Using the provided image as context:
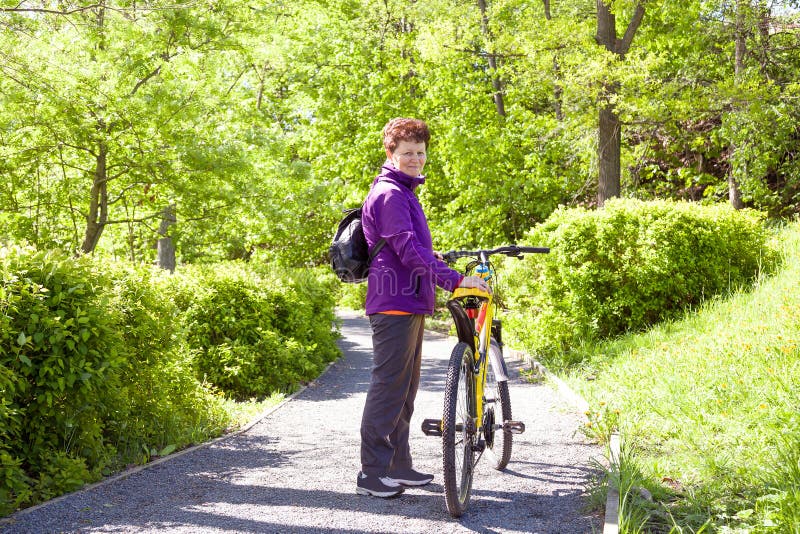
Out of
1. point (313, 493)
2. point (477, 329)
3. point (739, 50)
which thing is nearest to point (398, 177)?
point (477, 329)

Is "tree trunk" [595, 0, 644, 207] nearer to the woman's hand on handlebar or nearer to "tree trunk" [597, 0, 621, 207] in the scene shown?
"tree trunk" [597, 0, 621, 207]

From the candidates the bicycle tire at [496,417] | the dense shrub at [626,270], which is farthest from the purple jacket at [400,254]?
the dense shrub at [626,270]

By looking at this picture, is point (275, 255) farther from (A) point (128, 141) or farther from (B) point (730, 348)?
(B) point (730, 348)

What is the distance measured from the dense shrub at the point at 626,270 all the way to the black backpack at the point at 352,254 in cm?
580

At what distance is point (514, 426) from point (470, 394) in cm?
46

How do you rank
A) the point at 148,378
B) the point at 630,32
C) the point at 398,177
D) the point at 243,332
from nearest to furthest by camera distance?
the point at 398,177 < the point at 148,378 < the point at 243,332 < the point at 630,32

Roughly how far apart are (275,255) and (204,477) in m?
15.9

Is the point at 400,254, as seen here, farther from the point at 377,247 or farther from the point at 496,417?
the point at 496,417

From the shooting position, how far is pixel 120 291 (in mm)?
5609

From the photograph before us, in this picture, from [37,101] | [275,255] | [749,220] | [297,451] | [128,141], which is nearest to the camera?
[297,451]

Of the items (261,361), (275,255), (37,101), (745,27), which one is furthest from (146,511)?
(275,255)

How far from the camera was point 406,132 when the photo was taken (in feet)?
14.7

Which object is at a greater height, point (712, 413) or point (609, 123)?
point (609, 123)

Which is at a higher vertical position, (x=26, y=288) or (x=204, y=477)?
(x=26, y=288)
